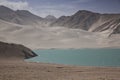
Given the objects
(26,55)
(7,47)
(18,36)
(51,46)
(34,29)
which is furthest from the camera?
(34,29)

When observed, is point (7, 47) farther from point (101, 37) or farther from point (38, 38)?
point (101, 37)

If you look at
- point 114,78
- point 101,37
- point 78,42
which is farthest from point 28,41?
point 114,78

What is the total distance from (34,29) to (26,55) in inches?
4750

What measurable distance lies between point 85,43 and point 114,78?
458ft

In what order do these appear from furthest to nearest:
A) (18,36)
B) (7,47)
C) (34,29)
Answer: (34,29)
(18,36)
(7,47)

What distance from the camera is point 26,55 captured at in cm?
5334

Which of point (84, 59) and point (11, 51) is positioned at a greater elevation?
point (11, 51)

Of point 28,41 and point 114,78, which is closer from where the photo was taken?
point 114,78

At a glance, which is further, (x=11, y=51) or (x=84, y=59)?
(x=84, y=59)

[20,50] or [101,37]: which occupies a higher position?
[101,37]

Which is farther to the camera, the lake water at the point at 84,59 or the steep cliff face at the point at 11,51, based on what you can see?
the steep cliff face at the point at 11,51

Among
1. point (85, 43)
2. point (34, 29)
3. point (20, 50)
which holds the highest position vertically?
point (34, 29)

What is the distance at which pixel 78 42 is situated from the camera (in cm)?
16062

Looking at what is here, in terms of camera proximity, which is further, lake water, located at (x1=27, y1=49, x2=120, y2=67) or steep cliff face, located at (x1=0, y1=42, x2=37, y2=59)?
steep cliff face, located at (x1=0, y1=42, x2=37, y2=59)
